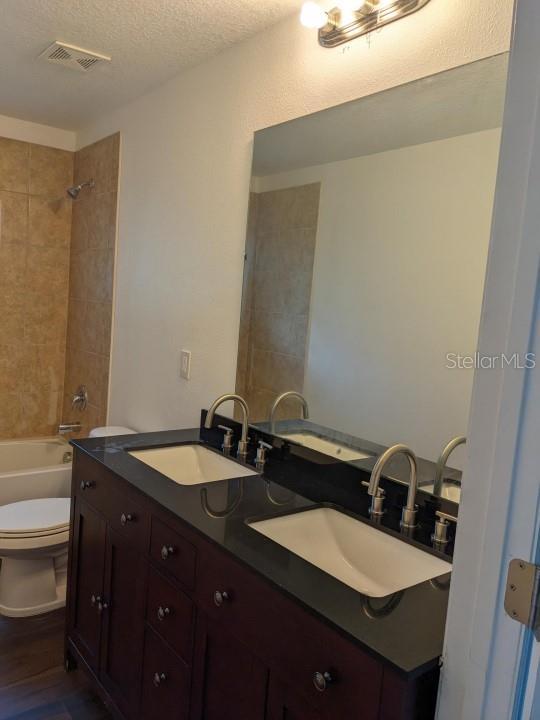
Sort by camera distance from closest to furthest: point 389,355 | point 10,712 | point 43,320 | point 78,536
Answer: point 389,355
point 10,712
point 78,536
point 43,320

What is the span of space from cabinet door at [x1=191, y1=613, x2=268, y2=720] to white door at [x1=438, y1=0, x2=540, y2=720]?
498 mm

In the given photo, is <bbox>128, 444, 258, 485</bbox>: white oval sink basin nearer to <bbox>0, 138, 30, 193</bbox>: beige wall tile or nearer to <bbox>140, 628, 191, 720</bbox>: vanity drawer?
<bbox>140, 628, 191, 720</bbox>: vanity drawer

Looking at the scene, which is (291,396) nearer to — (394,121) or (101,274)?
(394,121)

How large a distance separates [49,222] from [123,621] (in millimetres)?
2742

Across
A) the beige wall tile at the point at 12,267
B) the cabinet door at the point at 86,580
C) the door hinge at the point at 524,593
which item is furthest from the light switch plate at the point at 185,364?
the door hinge at the point at 524,593

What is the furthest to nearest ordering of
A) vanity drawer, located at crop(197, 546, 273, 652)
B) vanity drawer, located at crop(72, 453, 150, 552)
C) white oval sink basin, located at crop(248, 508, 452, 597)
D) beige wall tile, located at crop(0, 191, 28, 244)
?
beige wall tile, located at crop(0, 191, 28, 244)
vanity drawer, located at crop(72, 453, 150, 552)
white oval sink basin, located at crop(248, 508, 452, 597)
vanity drawer, located at crop(197, 546, 273, 652)

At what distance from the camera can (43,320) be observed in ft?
12.1

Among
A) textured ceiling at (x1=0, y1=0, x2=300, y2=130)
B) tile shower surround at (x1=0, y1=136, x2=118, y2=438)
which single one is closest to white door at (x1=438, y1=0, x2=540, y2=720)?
textured ceiling at (x1=0, y1=0, x2=300, y2=130)

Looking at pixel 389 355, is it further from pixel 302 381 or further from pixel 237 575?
pixel 237 575

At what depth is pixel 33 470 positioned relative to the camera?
118 inches

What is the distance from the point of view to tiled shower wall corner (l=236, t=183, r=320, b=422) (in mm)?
1907

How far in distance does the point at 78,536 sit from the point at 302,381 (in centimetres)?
99

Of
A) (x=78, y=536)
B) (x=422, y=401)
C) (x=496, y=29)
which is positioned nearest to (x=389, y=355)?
(x=422, y=401)

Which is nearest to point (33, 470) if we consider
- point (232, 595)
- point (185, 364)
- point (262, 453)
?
point (185, 364)
